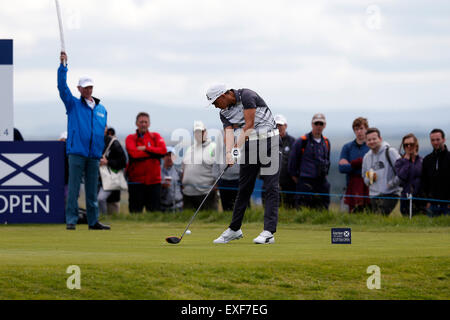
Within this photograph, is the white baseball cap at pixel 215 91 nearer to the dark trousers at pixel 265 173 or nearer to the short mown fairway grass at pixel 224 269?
the dark trousers at pixel 265 173

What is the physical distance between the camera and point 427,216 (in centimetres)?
1399

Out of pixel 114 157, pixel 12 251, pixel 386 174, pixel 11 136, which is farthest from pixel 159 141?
pixel 12 251

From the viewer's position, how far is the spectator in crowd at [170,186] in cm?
1758

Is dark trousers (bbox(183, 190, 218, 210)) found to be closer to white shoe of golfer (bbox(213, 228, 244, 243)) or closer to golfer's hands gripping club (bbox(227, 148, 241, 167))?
white shoe of golfer (bbox(213, 228, 244, 243))

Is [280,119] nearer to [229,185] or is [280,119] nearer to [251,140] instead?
[229,185]

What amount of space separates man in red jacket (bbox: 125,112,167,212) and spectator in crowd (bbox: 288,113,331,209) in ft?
8.38

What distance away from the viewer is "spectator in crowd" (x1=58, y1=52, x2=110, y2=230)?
12883 millimetres

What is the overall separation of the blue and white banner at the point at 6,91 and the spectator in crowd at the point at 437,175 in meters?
7.29

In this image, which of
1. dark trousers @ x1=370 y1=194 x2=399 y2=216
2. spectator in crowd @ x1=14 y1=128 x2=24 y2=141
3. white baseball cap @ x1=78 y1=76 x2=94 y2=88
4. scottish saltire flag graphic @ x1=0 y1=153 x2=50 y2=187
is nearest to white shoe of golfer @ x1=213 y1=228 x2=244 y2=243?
white baseball cap @ x1=78 y1=76 x2=94 y2=88

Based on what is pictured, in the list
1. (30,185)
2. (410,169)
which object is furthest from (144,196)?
(410,169)

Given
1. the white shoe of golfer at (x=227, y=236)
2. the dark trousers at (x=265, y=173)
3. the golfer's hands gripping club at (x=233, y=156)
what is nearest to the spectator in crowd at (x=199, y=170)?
the white shoe of golfer at (x=227, y=236)

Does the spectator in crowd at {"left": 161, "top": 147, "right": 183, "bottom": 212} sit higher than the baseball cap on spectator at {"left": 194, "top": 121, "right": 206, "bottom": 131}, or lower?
lower

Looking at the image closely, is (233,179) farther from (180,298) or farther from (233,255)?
(180,298)
